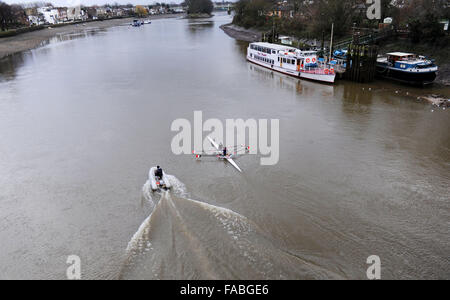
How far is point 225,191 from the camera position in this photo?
16.6 meters

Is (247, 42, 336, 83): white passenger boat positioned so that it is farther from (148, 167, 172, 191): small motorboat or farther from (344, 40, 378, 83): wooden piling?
(148, 167, 172, 191): small motorboat

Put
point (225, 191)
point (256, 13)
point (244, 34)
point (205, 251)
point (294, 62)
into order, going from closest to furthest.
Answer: point (205, 251), point (225, 191), point (294, 62), point (244, 34), point (256, 13)

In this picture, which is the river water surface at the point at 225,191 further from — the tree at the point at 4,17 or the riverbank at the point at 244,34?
the tree at the point at 4,17

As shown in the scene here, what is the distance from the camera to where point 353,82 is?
37.9 m

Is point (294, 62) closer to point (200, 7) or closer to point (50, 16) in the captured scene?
point (50, 16)

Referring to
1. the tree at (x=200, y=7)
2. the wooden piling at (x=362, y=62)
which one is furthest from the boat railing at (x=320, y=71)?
the tree at (x=200, y=7)

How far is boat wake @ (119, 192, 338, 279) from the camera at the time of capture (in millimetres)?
11031

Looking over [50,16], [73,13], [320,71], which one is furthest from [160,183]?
[73,13]

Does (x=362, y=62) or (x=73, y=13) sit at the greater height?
(x=73, y=13)

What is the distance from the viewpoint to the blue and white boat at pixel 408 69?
33125 mm

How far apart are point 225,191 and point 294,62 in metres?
28.0

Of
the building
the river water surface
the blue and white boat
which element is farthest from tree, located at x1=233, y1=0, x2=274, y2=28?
the building

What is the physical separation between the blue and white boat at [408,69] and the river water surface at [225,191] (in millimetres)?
1381
